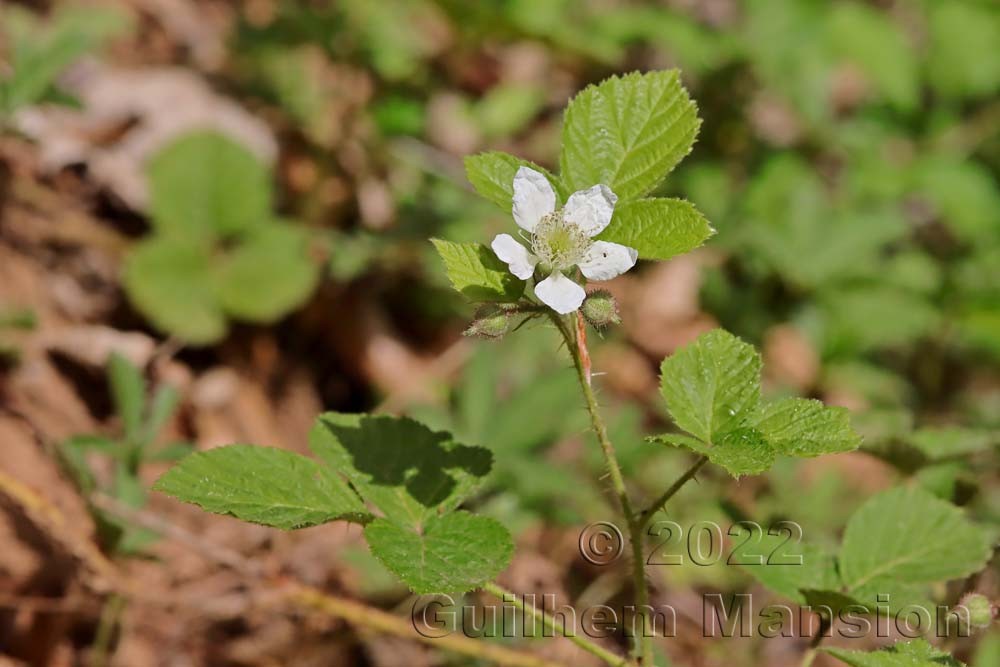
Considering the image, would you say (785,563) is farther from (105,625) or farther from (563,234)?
(105,625)

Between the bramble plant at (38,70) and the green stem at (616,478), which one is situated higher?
Answer: the bramble plant at (38,70)

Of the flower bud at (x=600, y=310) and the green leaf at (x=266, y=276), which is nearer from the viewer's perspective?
the flower bud at (x=600, y=310)

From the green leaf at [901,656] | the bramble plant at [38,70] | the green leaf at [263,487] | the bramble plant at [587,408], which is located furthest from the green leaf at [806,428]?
the bramble plant at [38,70]

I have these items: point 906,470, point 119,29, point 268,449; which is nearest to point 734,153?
point 906,470

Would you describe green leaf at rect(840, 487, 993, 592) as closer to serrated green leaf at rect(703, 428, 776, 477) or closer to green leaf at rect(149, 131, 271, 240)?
serrated green leaf at rect(703, 428, 776, 477)

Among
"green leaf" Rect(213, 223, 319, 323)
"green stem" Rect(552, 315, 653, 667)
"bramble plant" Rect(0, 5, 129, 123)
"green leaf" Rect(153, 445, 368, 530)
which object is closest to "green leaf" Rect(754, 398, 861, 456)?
"green stem" Rect(552, 315, 653, 667)

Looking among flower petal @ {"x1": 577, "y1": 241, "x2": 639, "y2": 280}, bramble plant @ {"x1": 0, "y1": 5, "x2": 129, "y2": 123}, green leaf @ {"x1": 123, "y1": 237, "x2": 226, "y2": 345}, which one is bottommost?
flower petal @ {"x1": 577, "y1": 241, "x2": 639, "y2": 280}

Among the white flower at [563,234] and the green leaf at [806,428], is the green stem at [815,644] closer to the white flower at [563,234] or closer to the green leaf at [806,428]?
the green leaf at [806,428]
